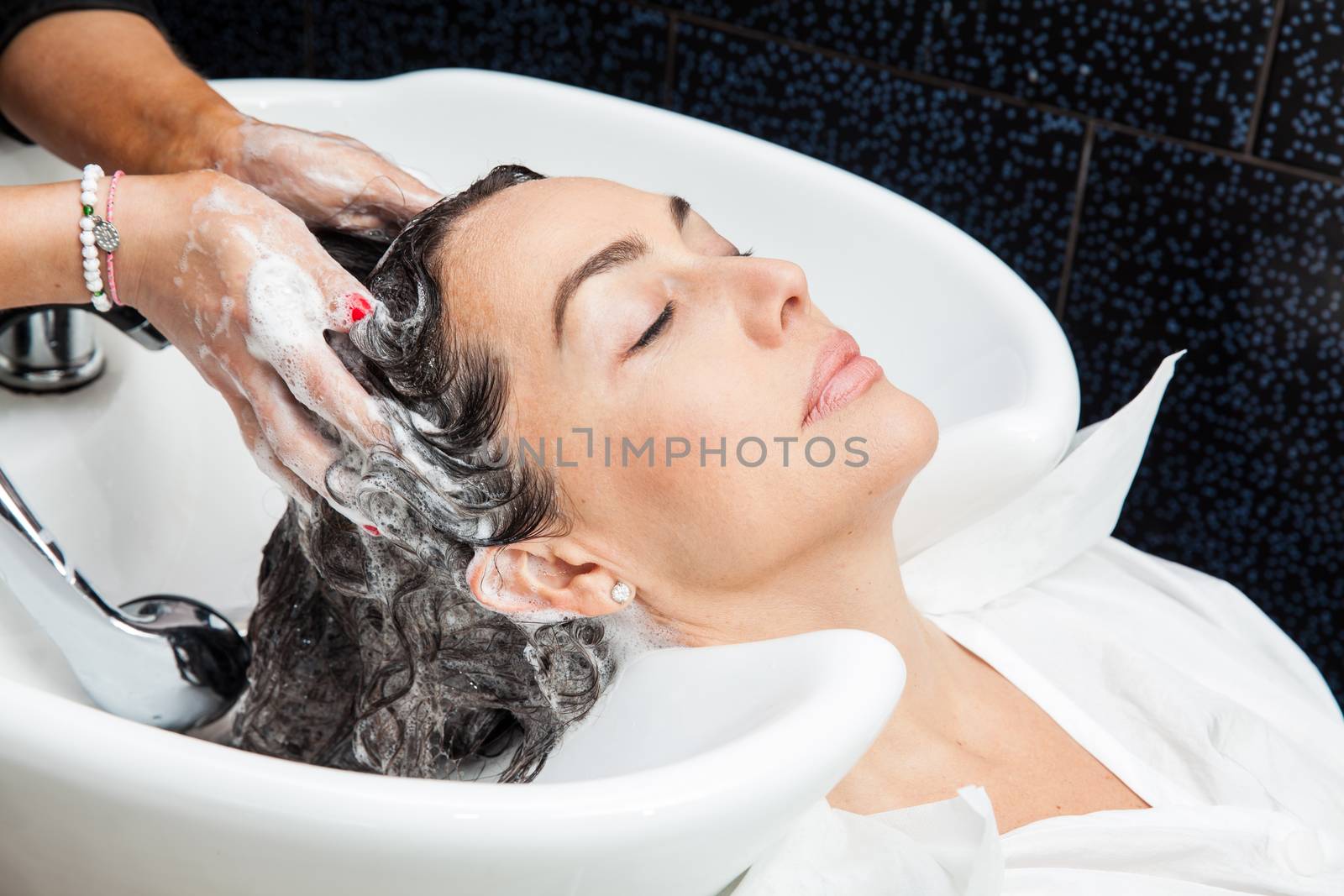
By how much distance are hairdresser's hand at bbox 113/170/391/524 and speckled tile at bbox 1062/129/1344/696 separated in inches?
46.9

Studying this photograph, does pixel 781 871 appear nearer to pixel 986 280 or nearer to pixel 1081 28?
pixel 986 280

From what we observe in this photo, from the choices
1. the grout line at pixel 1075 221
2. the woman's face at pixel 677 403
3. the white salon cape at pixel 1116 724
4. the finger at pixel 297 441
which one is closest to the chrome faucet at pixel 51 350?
the finger at pixel 297 441

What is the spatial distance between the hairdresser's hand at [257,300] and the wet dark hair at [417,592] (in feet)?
0.12

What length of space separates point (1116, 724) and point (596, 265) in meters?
0.67

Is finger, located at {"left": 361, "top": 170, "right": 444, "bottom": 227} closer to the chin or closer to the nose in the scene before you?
the nose

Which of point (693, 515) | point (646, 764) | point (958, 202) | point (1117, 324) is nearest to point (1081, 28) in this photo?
point (958, 202)

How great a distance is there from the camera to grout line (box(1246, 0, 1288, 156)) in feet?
5.21

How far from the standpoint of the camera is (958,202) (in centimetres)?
192

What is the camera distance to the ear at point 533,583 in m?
1.05

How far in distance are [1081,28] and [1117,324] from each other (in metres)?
0.43

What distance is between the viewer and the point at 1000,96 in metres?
1.82

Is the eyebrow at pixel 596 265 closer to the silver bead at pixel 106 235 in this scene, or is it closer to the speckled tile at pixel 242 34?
the silver bead at pixel 106 235

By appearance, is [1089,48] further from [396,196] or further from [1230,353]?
[396,196]

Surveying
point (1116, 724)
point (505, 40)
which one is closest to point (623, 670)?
point (1116, 724)
